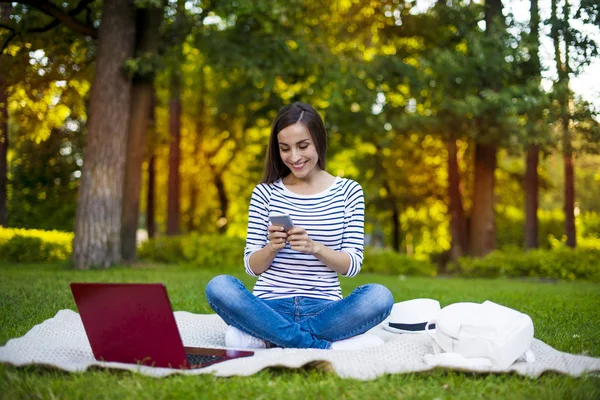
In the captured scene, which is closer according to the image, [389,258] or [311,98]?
[389,258]

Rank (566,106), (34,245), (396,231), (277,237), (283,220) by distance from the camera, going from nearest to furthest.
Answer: (283,220)
(277,237)
(34,245)
(566,106)
(396,231)

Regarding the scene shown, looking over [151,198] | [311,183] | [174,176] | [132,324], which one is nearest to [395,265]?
[174,176]

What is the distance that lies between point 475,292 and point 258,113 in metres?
9.81

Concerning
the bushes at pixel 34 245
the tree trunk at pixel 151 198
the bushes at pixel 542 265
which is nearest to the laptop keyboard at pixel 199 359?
the bushes at pixel 34 245

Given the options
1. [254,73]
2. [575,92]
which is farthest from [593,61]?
[254,73]

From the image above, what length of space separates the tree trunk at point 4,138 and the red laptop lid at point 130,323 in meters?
6.37

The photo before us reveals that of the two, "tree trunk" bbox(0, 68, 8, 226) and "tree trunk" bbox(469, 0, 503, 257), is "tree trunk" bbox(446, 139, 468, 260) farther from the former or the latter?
"tree trunk" bbox(0, 68, 8, 226)

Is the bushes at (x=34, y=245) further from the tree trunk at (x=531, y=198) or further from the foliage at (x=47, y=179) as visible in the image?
the tree trunk at (x=531, y=198)

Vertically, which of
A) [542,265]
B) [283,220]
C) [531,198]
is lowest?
[542,265]

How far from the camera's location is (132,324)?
312 cm

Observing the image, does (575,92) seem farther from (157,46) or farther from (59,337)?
(59,337)

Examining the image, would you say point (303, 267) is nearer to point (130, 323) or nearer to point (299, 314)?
point (299, 314)

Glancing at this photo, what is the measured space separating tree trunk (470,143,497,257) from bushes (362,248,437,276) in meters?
1.47

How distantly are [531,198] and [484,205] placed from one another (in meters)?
1.06
